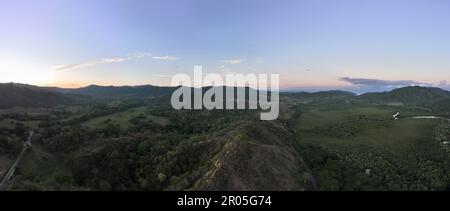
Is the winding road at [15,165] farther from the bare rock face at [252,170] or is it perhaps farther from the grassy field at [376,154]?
the grassy field at [376,154]

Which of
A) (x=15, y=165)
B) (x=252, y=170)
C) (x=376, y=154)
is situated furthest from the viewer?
(x=376, y=154)

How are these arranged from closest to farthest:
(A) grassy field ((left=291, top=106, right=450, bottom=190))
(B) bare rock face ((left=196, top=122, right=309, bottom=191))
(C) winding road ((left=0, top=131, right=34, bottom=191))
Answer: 1. (B) bare rock face ((left=196, top=122, right=309, bottom=191))
2. (C) winding road ((left=0, top=131, right=34, bottom=191))
3. (A) grassy field ((left=291, top=106, right=450, bottom=190))

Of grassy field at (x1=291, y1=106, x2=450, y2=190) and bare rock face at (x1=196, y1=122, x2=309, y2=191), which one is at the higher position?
bare rock face at (x1=196, y1=122, x2=309, y2=191)

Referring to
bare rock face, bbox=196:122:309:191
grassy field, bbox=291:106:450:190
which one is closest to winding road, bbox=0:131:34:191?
bare rock face, bbox=196:122:309:191

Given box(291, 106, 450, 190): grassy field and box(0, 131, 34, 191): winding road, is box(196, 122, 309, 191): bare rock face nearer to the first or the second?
box(291, 106, 450, 190): grassy field

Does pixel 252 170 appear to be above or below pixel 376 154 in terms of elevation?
above

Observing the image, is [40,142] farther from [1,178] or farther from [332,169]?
[332,169]

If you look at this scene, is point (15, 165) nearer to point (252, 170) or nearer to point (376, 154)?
point (252, 170)

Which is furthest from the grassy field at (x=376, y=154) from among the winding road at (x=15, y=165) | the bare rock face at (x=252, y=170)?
the winding road at (x=15, y=165)

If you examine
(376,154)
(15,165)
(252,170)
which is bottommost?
(376,154)

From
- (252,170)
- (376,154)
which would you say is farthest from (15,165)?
(376,154)

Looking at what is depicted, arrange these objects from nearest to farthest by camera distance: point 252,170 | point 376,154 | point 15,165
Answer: point 252,170, point 15,165, point 376,154

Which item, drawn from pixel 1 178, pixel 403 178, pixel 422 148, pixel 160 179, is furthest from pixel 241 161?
pixel 422 148
